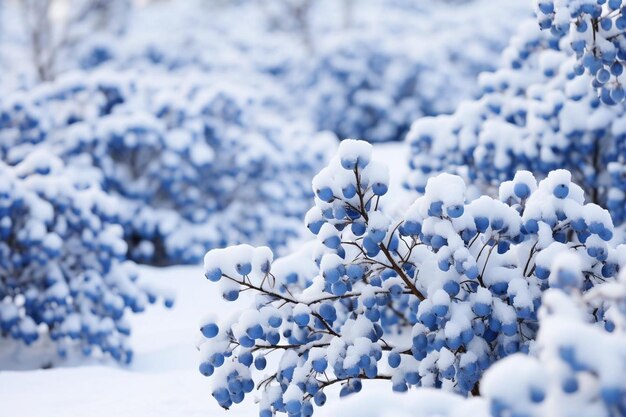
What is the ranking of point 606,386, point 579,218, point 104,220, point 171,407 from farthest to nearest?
point 104,220 < point 171,407 < point 579,218 < point 606,386

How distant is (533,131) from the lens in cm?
380

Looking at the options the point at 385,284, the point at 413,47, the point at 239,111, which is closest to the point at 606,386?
the point at 385,284

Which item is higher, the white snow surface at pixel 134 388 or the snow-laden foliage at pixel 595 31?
the snow-laden foliage at pixel 595 31

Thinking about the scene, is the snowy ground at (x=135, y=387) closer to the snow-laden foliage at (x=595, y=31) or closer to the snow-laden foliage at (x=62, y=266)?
the snow-laden foliage at (x=62, y=266)

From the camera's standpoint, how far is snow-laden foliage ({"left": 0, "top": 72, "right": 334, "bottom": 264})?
5.89 meters

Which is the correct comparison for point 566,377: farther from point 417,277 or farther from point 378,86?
point 378,86

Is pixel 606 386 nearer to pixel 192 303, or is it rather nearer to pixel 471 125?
pixel 471 125

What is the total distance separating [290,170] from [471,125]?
316 centimetres

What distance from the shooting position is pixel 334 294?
217 centimetres

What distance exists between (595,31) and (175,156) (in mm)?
4056

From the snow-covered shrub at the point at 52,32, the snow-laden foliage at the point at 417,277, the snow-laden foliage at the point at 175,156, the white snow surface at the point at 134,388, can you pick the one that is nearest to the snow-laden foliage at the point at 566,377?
the snow-laden foliage at the point at 417,277

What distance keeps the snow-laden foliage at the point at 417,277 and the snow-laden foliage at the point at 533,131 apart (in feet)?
4.86

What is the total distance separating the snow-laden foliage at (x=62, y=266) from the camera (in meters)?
3.87

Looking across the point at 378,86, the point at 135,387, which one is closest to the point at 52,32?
the point at 378,86
